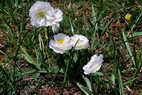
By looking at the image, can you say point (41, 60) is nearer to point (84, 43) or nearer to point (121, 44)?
point (84, 43)

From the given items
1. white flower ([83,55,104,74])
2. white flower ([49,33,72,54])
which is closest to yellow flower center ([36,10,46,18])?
white flower ([49,33,72,54])

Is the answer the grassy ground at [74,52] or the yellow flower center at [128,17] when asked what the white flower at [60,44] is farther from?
the yellow flower center at [128,17]

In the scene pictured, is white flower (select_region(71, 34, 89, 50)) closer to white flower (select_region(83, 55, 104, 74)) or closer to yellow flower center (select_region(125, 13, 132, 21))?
Result: white flower (select_region(83, 55, 104, 74))

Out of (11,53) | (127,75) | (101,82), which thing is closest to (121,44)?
Result: (127,75)

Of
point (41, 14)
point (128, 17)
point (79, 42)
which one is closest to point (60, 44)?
point (79, 42)

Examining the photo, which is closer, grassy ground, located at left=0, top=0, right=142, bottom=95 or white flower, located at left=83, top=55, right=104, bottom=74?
white flower, located at left=83, top=55, right=104, bottom=74

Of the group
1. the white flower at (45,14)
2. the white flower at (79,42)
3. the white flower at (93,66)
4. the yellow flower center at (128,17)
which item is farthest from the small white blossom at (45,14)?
the yellow flower center at (128,17)
